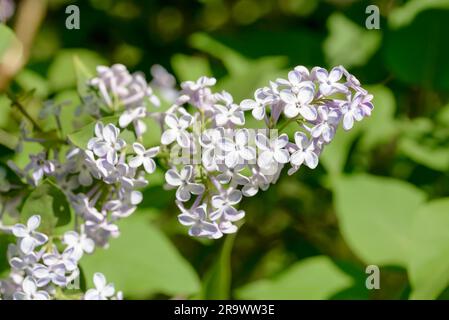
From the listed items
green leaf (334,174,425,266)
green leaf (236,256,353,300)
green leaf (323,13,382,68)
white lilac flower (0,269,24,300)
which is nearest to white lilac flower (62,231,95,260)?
white lilac flower (0,269,24,300)

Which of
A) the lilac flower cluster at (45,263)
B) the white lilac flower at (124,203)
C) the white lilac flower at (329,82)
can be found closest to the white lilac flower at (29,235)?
the lilac flower cluster at (45,263)

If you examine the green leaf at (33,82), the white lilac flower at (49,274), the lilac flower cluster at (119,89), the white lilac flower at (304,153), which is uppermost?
the green leaf at (33,82)

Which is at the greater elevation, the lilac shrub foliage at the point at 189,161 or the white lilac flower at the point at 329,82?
the white lilac flower at the point at 329,82

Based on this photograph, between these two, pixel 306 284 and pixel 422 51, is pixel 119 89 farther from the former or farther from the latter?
pixel 422 51

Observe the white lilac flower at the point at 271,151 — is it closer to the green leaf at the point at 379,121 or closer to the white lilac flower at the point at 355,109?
the white lilac flower at the point at 355,109

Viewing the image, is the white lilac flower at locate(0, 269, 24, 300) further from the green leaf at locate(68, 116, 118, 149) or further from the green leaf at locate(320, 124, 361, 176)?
the green leaf at locate(320, 124, 361, 176)

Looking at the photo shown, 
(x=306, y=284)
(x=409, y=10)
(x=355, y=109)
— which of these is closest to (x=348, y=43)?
(x=409, y=10)

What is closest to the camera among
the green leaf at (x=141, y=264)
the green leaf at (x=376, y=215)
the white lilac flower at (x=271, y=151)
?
the white lilac flower at (x=271, y=151)
